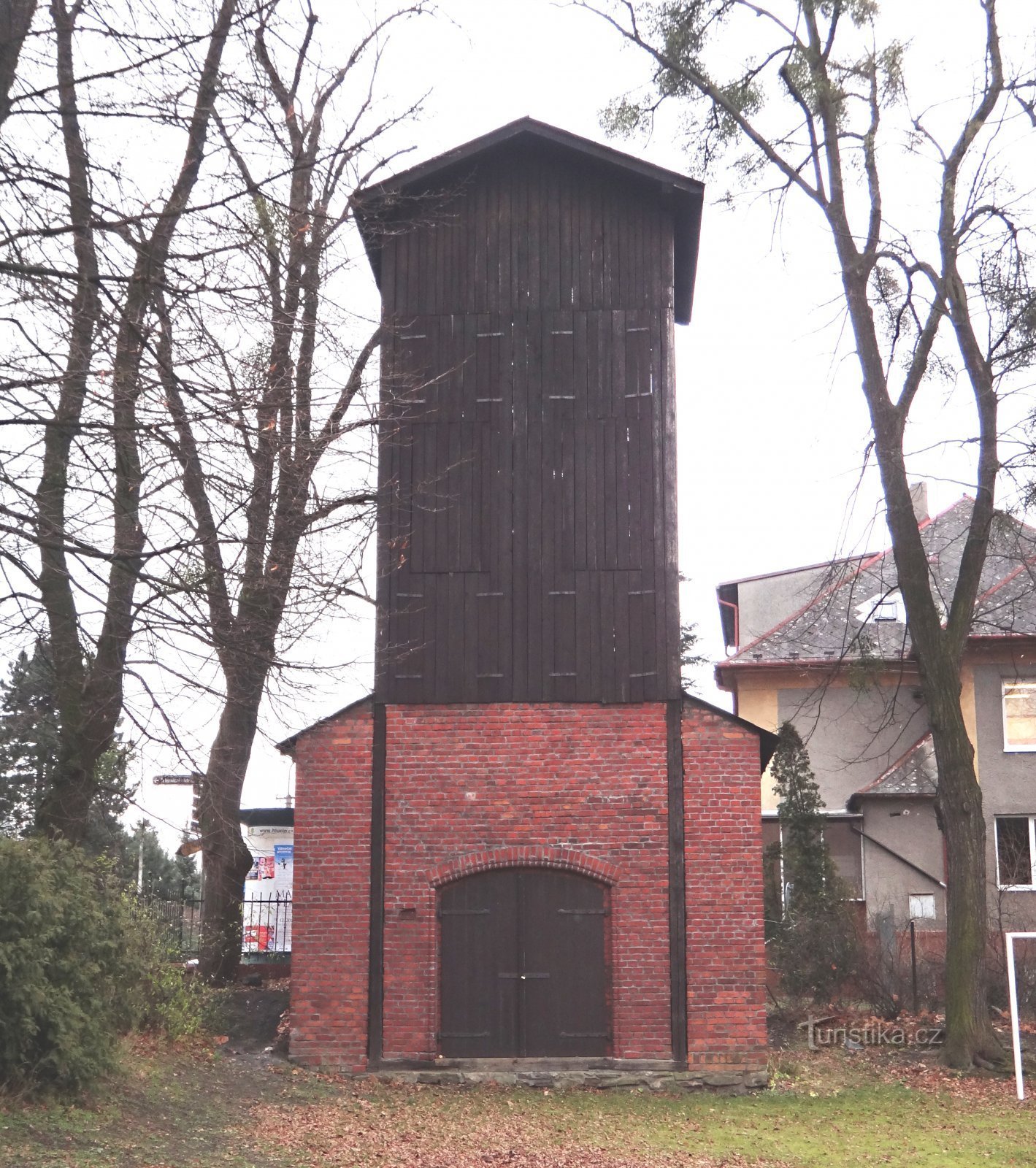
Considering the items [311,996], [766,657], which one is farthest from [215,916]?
[766,657]

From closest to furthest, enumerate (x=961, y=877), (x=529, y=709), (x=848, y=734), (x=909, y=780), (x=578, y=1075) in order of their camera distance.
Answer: (x=578, y=1075), (x=529, y=709), (x=961, y=877), (x=909, y=780), (x=848, y=734)

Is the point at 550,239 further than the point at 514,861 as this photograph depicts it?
Yes

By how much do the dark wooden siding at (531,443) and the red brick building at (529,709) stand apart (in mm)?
27

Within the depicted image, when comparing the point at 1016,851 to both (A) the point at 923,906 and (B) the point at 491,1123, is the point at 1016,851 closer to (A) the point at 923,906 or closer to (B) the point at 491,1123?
(A) the point at 923,906

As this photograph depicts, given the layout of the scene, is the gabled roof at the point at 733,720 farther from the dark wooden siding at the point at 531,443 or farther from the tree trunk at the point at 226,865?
the tree trunk at the point at 226,865

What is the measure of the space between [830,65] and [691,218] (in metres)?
3.79

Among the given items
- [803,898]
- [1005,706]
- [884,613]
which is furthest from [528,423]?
[884,613]

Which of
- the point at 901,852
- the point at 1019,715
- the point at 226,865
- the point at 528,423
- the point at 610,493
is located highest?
the point at 528,423

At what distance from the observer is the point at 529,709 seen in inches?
573

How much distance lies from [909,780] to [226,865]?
12411 mm

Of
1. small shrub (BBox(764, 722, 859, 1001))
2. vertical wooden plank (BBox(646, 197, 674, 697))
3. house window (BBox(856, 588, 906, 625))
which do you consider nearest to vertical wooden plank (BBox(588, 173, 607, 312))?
vertical wooden plank (BBox(646, 197, 674, 697))

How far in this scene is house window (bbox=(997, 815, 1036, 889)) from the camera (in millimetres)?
23547

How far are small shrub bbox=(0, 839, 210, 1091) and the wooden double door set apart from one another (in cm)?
329

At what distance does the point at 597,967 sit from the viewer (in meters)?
14.1
